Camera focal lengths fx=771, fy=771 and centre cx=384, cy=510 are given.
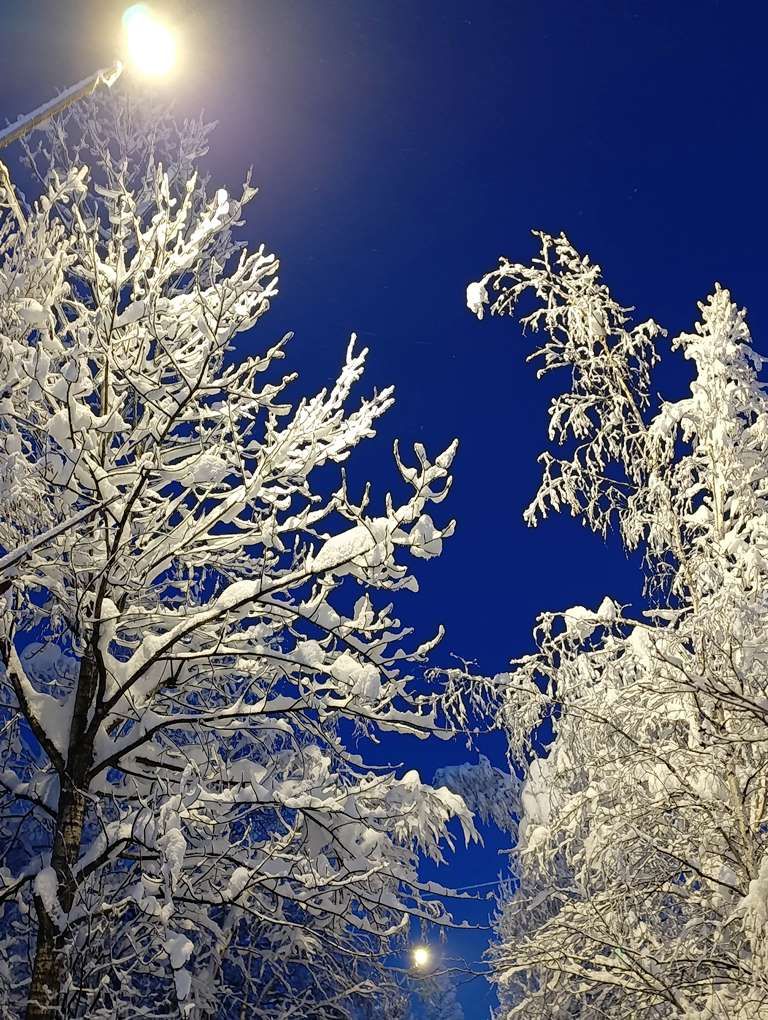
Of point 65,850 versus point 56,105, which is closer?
point 56,105

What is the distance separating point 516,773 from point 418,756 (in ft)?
399

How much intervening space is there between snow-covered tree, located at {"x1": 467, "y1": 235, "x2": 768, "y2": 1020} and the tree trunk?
242 centimetres

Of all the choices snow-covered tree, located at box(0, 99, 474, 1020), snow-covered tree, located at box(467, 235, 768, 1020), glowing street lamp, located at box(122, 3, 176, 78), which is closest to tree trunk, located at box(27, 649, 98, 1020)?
snow-covered tree, located at box(0, 99, 474, 1020)

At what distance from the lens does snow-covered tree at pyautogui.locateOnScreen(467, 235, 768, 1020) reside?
4691 millimetres

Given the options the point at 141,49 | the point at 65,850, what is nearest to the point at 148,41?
the point at 141,49

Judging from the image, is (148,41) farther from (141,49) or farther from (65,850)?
(65,850)

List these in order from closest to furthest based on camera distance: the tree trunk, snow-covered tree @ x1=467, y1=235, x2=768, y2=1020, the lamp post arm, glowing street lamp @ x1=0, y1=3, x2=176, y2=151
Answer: the lamp post arm, glowing street lamp @ x1=0, y1=3, x2=176, y2=151, the tree trunk, snow-covered tree @ x1=467, y1=235, x2=768, y2=1020

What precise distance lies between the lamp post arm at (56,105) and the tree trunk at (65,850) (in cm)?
264

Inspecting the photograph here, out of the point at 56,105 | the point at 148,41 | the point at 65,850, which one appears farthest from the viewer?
the point at 65,850

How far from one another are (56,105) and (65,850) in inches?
142

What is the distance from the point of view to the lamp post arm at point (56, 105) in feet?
10.5

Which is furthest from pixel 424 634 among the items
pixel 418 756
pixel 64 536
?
pixel 418 756

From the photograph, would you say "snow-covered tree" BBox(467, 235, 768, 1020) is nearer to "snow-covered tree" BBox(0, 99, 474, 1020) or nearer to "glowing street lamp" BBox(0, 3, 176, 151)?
"snow-covered tree" BBox(0, 99, 474, 1020)

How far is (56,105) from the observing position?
10.9ft
